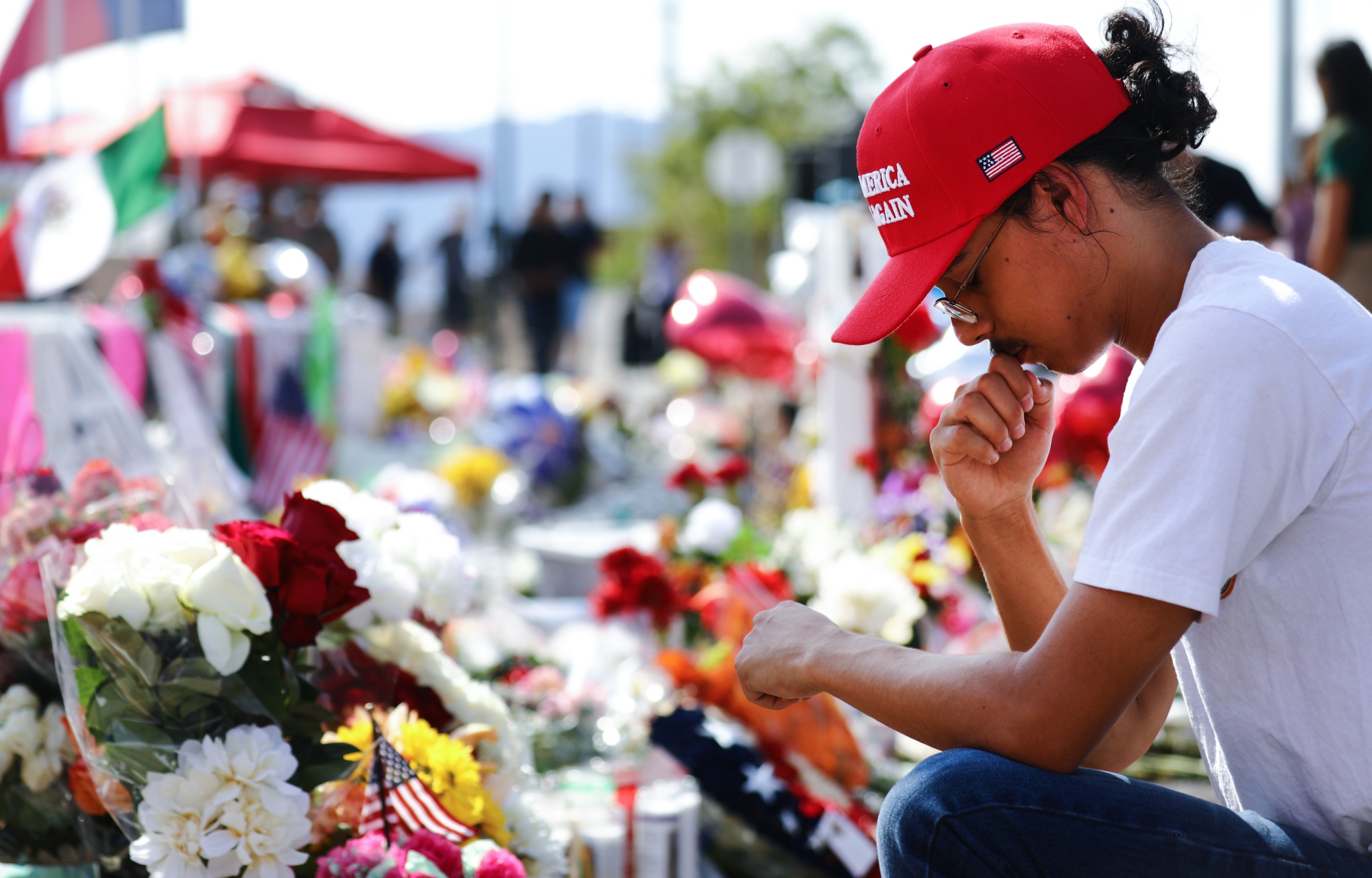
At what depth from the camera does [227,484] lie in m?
2.93

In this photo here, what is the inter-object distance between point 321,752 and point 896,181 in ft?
3.64

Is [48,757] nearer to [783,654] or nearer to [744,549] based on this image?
[783,654]

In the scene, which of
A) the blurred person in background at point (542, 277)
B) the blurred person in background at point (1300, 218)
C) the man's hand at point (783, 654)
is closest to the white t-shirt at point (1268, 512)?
the man's hand at point (783, 654)

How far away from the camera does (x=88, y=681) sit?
1.73 metres

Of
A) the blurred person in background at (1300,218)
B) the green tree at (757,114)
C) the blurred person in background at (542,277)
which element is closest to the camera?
the blurred person in background at (1300,218)

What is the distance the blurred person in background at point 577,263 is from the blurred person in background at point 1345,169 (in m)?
8.97

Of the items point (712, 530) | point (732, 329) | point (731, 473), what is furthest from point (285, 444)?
point (712, 530)

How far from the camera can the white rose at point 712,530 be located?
12.4 feet

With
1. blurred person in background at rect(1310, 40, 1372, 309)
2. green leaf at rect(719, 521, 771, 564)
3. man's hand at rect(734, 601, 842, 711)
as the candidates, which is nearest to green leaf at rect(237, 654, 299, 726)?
man's hand at rect(734, 601, 842, 711)

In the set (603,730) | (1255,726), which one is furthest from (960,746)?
(603,730)

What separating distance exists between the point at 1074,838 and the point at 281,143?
1149 centimetres

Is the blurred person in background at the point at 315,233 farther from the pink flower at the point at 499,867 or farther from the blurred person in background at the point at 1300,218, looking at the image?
the pink flower at the point at 499,867

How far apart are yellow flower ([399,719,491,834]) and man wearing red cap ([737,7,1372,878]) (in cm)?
55

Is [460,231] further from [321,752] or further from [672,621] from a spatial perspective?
[321,752]
